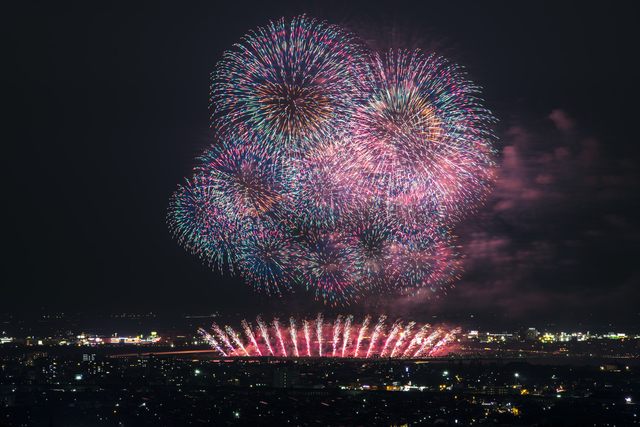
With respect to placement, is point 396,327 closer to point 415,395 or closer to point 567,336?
point 415,395

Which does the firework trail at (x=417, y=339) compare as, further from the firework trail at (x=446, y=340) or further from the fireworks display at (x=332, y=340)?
the firework trail at (x=446, y=340)

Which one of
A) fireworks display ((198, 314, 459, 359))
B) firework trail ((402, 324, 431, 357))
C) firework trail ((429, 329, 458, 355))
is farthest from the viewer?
firework trail ((429, 329, 458, 355))

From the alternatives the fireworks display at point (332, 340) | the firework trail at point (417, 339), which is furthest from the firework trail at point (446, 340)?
the firework trail at point (417, 339)

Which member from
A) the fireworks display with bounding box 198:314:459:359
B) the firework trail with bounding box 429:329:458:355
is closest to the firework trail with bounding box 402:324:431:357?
the fireworks display with bounding box 198:314:459:359

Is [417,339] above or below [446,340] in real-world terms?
below

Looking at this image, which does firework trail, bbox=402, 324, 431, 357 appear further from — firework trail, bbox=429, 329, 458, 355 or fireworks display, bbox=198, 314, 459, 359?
firework trail, bbox=429, 329, 458, 355

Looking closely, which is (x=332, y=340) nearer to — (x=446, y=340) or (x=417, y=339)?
(x=417, y=339)

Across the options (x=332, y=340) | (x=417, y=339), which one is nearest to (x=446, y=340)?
(x=417, y=339)

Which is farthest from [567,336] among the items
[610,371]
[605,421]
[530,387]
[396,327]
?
[605,421]

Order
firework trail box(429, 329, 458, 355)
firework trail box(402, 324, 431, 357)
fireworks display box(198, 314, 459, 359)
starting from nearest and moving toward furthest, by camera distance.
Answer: fireworks display box(198, 314, 459, 359)
firework trail box(402, 324, 431, 357)
firework trail box(429, 329, 458, 355)
